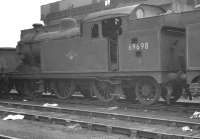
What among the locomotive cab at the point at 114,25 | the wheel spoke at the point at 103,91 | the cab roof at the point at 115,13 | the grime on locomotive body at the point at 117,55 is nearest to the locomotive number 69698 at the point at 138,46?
the grime on locomotive body at the point at 117,55

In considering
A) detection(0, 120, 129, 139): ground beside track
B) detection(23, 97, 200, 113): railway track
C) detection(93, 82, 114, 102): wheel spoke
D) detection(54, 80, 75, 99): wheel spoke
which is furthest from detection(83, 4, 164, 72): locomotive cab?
detection(0, 120, 129, 139): ground beside track

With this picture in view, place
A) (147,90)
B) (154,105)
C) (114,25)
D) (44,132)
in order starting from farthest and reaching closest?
(114,25), (154,105), (147,90), (44,132)

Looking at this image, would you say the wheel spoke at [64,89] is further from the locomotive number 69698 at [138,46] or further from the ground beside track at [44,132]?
the ground beside track at [44,132]

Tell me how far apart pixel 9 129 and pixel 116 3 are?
2238cm

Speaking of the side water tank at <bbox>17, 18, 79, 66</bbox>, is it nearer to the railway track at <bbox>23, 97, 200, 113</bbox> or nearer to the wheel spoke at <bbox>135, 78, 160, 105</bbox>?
the railway track at <bbox>23, 97, 200, 113</bbox>

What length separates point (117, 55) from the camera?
10.7 meters

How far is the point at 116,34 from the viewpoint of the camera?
1094cm

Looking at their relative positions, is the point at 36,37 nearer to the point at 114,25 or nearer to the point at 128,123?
the point at 114,25

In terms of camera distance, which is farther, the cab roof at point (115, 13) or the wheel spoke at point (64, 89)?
the wheel spoke at point (64, 89)

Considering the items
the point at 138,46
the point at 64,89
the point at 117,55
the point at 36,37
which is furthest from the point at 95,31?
the point at 36,37

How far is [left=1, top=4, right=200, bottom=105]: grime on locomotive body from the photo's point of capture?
959cm

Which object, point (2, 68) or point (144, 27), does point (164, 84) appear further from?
point (2, 68)

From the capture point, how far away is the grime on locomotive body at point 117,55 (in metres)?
9.59

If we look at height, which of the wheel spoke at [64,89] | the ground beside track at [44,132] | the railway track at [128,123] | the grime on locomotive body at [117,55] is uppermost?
the grime on locomotive body at [117,55]
